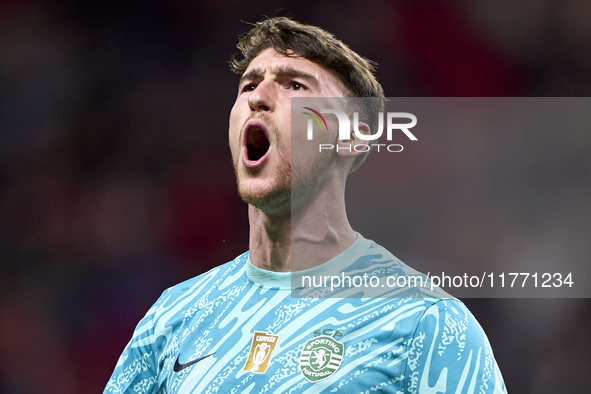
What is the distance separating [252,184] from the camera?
2.01 m

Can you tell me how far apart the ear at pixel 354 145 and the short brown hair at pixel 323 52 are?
41 millimetres

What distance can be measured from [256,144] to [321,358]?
32.1 inches

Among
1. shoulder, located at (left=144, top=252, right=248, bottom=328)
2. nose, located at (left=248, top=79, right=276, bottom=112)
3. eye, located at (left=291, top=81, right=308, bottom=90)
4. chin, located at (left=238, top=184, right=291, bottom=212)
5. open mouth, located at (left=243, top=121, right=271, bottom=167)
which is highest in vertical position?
eye, located at (left=291, top=81, right=308, bottom=90)

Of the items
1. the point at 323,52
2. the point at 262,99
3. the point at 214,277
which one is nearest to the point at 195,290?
the point at 214,277

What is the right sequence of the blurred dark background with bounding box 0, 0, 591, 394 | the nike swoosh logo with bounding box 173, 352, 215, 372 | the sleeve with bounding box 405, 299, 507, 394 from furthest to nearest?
1. the blurred dark background with bounding box 0, 0, 591, 394
2. the nike swoosh logo with bounding box 173, 352, 215, 372
3. the sleeve with bounding box 405, 299, 507, 394

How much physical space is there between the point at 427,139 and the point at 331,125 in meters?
0.39

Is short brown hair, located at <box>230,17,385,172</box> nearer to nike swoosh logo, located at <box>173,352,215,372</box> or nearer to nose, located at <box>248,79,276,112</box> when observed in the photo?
nose, located at <box>248,79,276,112</box>

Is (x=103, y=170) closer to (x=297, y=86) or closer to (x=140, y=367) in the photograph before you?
(x=140, y=367)

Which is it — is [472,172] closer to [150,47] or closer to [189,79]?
[189,79]

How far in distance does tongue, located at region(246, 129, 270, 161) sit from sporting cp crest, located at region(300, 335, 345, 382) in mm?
724

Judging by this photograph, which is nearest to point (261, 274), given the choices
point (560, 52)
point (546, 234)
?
point (546, 234)

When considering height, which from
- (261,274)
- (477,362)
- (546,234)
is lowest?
(477,362)

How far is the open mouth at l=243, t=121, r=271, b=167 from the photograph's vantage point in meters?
2.03

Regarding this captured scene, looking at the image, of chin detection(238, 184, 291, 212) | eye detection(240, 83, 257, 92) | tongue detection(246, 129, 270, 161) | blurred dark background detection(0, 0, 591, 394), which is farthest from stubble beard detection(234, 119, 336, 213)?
blurred dark background detection(0, 0, 591, 394)
